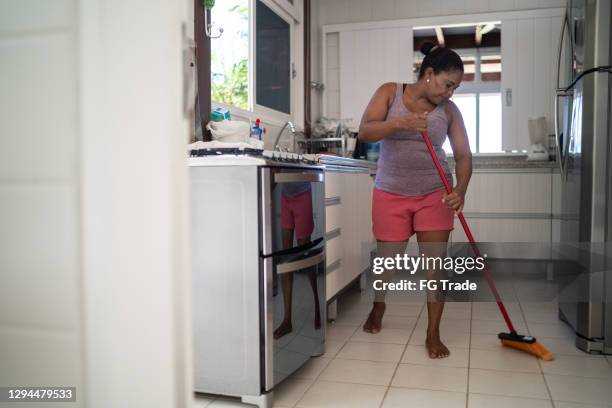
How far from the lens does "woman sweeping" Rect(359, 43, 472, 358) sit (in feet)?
7.82

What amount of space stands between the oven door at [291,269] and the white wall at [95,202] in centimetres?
110

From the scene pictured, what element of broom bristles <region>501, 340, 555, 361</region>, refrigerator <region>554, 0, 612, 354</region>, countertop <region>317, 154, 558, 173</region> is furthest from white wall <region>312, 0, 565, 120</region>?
broom bristles <region>501, 340, 555, 361</region>

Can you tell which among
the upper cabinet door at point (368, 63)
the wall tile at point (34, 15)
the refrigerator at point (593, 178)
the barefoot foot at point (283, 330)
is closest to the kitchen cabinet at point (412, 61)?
the upper cabinet door at point (368, 63)

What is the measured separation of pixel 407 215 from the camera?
8.29 ft

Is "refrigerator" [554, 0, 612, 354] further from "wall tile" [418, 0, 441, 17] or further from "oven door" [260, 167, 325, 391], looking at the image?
"wall tile" [418, 0, 441, 17]

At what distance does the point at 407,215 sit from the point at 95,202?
6.81 ft

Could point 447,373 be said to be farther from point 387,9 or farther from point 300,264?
point 387,9

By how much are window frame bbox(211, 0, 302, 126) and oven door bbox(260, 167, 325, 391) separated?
986 mm

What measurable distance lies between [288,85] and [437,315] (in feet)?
7.34

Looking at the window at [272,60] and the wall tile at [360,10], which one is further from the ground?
the wall tile at [360,10]

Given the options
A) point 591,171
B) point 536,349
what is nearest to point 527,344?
point 536,349

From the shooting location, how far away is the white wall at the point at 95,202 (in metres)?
0.55

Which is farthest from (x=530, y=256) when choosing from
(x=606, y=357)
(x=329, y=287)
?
(x=329, y=287)

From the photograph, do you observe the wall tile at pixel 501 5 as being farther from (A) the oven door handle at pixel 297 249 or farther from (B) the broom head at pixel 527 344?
(A) the oven door handle at pixel 297 249
